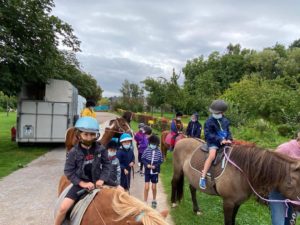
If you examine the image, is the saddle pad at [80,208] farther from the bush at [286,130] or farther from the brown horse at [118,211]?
the bush at [286,130]

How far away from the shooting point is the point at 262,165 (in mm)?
4621

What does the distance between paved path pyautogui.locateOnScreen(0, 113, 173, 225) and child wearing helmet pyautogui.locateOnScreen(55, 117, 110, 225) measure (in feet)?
8.91

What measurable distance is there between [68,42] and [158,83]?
17.7 meters

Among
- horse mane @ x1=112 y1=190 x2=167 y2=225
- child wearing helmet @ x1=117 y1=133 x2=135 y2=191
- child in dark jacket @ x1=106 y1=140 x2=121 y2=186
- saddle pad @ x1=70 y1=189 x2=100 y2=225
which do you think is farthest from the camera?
child wearing helmet @ x1=117 y1=133 x2=135 y2=191

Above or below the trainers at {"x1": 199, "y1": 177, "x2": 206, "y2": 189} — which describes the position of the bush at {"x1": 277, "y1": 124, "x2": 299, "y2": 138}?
above

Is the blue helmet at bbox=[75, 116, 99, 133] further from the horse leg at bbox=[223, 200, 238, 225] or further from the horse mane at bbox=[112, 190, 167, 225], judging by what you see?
the horse leg at bbox=[223, 200, 238, 225]

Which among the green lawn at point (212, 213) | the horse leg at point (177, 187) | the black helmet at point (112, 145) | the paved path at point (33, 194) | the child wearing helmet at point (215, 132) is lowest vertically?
the paved path at point (33, 194)

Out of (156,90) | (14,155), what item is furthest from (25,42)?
(156,90)

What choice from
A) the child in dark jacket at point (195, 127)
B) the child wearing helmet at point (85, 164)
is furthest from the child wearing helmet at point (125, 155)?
the child in dark jacket at point (195, 127)

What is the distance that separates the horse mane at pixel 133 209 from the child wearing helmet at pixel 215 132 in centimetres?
280

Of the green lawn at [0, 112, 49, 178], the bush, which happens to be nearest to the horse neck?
the green lawn at [0, 112, 49, 178]

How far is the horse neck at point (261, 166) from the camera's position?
439 centimetres

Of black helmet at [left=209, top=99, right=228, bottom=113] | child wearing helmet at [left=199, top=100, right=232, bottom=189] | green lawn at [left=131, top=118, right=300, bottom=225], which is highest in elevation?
black helmet at [left=209, top=99, right=228, bottom=113]

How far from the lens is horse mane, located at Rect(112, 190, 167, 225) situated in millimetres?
2258
